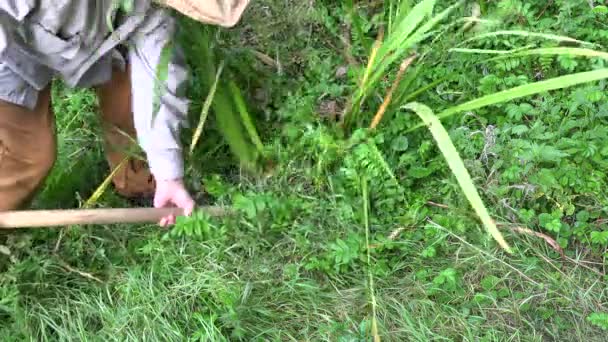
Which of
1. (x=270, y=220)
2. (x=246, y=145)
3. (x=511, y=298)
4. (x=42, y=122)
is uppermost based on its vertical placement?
(x=42, y=122)

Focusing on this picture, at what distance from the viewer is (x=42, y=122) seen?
1.80m

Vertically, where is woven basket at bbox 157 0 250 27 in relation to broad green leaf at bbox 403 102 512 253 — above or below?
above

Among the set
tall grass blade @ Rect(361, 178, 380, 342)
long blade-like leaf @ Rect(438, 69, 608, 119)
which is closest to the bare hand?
tall grass blade @ Rect(361, 178, 380, 342)

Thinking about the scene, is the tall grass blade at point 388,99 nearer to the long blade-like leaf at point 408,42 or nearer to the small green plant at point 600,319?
the long blade-like leaf at point 408,42

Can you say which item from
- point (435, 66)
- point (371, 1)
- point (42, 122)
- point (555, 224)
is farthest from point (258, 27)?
point (555, 224)

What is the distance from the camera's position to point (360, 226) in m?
1.87

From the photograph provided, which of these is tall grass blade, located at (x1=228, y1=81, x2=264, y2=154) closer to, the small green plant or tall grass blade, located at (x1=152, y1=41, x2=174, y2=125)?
tall grass blade, located at (x1=152, y1=41, x2=174, y2=125)

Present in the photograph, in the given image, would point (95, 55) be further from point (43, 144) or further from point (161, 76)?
point (43, 144)

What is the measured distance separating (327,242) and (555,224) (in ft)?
1.94

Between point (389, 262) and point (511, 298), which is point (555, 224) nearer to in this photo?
point (511, 298)

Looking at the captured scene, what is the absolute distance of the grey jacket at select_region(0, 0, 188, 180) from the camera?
5.14 feet

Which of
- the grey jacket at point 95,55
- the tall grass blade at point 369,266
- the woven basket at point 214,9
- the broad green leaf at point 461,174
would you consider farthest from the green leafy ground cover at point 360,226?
the woven basket at point 214,9

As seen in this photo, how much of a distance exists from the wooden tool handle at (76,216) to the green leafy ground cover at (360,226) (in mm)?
77

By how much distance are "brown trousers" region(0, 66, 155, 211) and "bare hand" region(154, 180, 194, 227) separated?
23 cm
